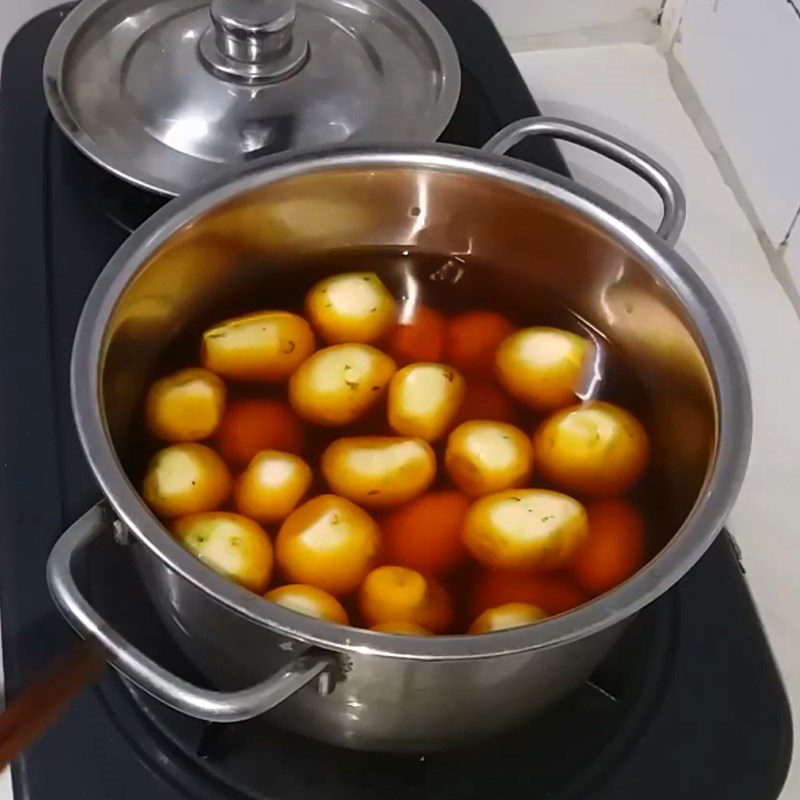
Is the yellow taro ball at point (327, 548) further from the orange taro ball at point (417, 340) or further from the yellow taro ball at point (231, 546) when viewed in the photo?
the orange taro ball at point (417, 340)

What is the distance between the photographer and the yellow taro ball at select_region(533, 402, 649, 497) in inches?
21.5

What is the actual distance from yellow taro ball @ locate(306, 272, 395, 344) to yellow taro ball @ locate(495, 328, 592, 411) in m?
0.07

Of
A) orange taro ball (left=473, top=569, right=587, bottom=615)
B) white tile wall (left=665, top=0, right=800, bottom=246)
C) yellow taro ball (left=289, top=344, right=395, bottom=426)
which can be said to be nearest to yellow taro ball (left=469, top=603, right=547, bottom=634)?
orange taro ball (left=473, top=569, right=587, bottom=615)

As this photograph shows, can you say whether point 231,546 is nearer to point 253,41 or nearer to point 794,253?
point 253,41

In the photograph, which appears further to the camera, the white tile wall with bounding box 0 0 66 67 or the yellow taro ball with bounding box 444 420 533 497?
the white tile wall with bounding box 0 0 66 67

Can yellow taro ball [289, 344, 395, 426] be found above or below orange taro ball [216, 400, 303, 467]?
above

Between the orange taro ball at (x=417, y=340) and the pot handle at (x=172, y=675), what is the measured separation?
0.74ft

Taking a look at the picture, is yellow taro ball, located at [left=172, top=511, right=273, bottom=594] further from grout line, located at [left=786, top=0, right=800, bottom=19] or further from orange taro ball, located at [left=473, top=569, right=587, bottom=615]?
grout line, located at [left=786, top=0, right=800, bottom=19]

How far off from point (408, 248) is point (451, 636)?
11.9 inches

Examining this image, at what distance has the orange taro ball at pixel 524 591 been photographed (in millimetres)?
508

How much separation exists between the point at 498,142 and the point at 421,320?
11 centimetres

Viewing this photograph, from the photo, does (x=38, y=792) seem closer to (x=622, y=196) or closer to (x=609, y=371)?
(x=609, y=371)

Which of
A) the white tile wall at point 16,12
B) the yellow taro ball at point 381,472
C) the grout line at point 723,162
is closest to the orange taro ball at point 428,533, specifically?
the yellow taro ball at point 381,472

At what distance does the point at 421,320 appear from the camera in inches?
24.9
